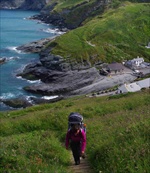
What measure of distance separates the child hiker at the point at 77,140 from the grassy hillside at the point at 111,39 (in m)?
78.7

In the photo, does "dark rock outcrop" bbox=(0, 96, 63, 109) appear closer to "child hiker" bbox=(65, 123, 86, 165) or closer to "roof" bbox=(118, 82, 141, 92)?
"roof" bbox=(118, 82, 141, 92)

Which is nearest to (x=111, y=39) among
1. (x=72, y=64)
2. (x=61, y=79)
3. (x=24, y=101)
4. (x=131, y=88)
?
(x=72, y=64)

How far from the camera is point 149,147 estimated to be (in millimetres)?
8820

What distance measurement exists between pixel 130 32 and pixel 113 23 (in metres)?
8.47

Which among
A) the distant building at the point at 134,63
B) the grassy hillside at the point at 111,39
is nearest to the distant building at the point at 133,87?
the distant building at the point at 134,63

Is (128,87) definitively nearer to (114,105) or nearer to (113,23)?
(114,105)

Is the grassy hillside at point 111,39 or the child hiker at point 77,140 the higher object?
the child hiker at point 77,140

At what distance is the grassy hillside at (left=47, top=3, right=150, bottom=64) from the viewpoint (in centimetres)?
9456

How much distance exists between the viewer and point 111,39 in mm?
110688

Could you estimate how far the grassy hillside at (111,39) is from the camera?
9456 cm

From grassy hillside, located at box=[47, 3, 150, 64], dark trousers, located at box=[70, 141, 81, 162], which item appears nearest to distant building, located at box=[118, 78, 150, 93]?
grassy hillside, located at box=[47, 3, 150, 64]

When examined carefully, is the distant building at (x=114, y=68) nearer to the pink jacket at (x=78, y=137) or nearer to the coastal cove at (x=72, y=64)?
the coastal cove at (x=72, y=64)

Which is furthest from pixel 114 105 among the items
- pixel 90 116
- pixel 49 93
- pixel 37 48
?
pixel 37 48

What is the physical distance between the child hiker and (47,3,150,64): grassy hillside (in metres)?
78.7
